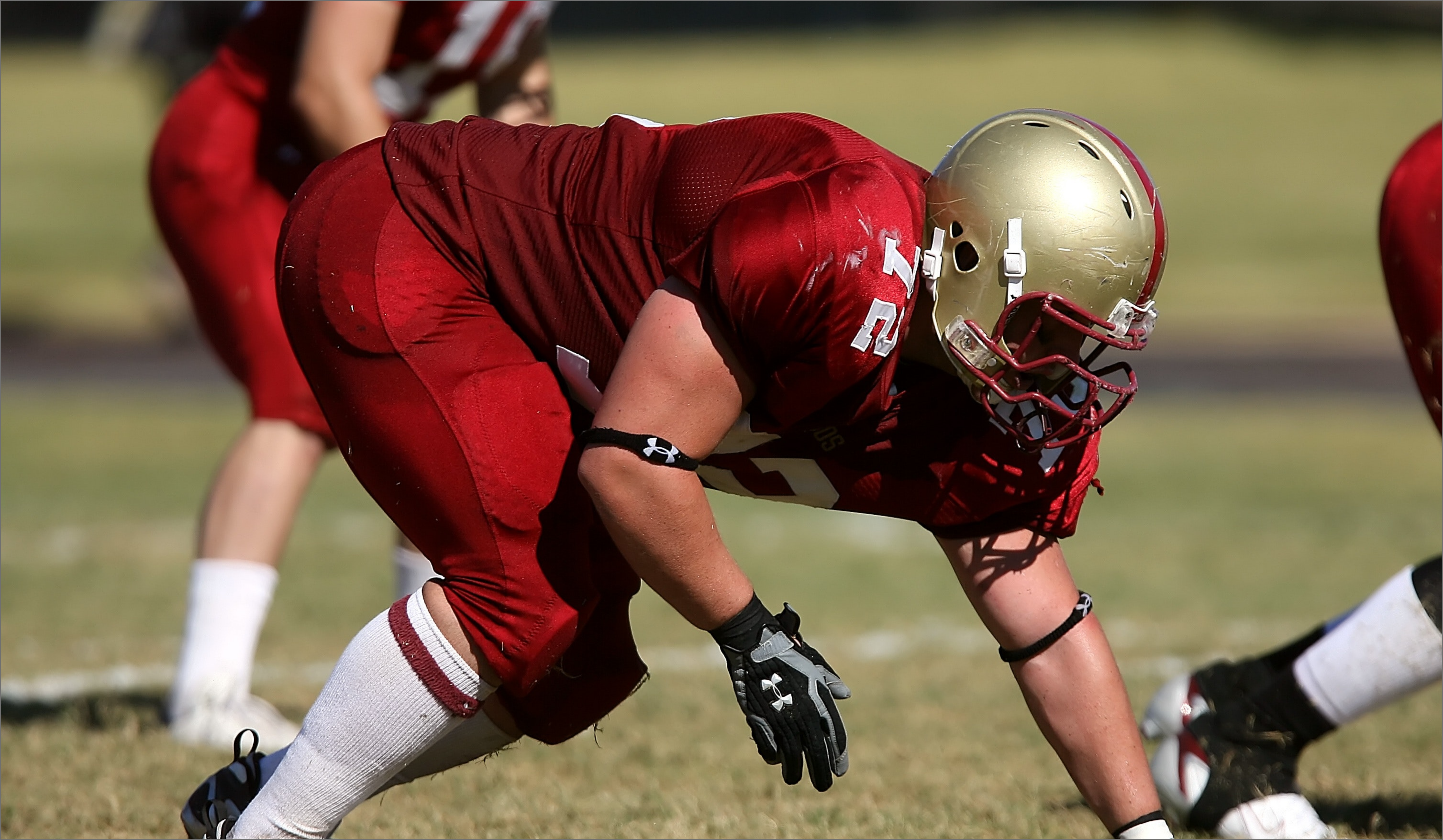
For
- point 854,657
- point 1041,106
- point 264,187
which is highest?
point 264,187

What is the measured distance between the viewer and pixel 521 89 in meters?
3.83

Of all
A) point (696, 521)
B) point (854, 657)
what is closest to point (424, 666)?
point (696, 521)

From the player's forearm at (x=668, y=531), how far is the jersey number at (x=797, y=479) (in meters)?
0.30

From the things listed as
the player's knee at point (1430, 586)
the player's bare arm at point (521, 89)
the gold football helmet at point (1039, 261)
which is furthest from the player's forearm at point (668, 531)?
the player's bare arm at point (521, 89)

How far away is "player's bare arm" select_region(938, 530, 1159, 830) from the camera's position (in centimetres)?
247

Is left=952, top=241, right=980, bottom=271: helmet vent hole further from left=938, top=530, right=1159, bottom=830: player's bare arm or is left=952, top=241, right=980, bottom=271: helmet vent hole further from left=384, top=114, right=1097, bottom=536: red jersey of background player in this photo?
left=938, top=530, right=1159, bottom=830: player's bare arm

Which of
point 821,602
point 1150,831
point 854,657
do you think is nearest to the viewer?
point 1150,831

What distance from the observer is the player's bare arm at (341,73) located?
3314 millimetres

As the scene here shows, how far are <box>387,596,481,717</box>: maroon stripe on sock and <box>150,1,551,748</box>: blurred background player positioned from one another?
4.05ft

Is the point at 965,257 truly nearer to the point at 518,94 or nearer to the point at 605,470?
the point at 605,470

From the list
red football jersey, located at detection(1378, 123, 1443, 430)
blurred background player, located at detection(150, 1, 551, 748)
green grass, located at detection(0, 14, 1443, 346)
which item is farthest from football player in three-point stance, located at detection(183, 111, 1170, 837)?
green grass, located at detection(0, 14, 1443, 346)

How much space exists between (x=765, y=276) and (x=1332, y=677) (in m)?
1.58

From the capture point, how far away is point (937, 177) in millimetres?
2311

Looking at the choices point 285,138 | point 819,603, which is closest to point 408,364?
point 285,138
